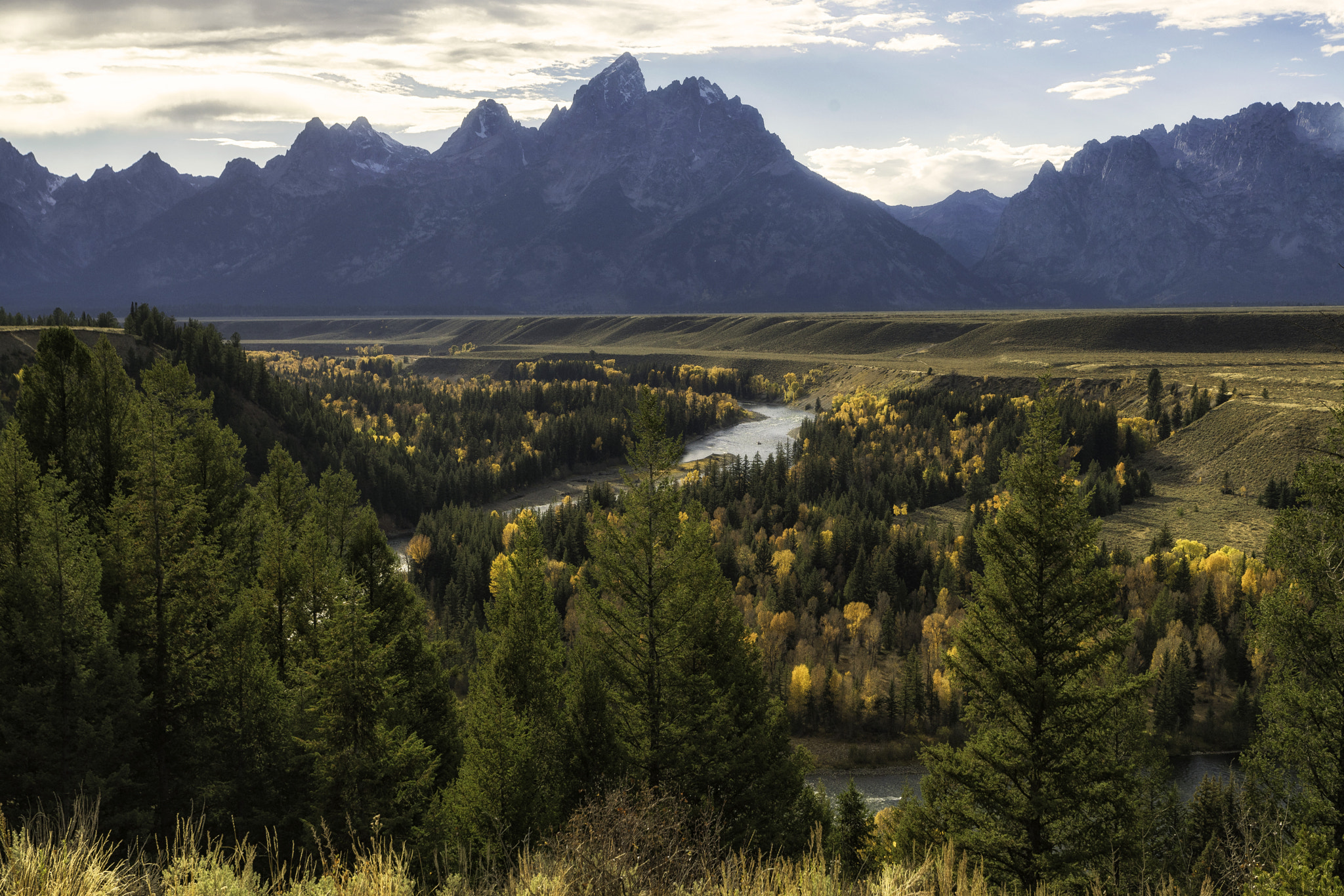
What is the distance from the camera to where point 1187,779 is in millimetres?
68500

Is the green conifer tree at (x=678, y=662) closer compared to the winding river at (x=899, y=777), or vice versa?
the green conifer tree at (x=678, y=662)

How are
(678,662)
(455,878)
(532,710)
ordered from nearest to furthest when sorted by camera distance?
(455,878)
(532,710)
(678,662)

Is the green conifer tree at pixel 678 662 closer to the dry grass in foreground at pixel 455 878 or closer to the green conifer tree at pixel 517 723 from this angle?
the green conifer tree at pixel 517 723

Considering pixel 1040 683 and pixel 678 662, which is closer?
pixel 1040 683

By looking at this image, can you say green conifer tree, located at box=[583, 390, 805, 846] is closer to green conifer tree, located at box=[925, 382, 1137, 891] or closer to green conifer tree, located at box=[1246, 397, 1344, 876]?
green conifer tree, located at box=[925, 382, 1137, 891]

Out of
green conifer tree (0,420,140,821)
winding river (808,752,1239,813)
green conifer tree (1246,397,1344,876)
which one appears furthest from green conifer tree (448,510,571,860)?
winding river (808,752,1239,813)

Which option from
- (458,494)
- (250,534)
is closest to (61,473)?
(250,534)

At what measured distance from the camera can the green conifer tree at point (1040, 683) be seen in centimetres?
2392

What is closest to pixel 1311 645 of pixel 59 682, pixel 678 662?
pixel 678 662

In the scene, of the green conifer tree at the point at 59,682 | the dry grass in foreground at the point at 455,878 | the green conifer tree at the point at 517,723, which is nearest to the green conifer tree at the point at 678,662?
the green conifer tree at the point at 517,723

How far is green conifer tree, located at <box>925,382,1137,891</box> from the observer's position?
2392cm

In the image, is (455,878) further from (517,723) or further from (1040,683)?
(1040,683)

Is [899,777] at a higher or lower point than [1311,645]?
lower

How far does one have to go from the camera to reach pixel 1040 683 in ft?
78.9
